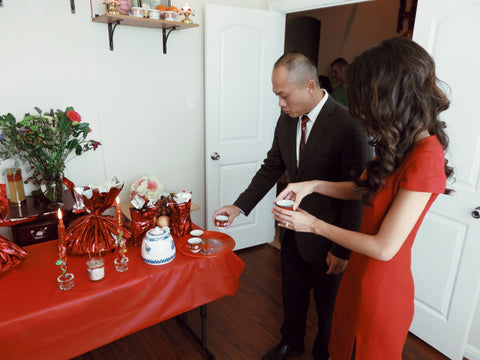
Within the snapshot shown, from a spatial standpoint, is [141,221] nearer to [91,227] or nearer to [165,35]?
[91,227]

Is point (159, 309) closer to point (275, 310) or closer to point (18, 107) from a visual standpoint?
point (275, 310)

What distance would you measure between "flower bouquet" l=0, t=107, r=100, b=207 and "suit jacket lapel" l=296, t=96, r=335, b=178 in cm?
137

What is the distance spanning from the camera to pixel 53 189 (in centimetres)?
216

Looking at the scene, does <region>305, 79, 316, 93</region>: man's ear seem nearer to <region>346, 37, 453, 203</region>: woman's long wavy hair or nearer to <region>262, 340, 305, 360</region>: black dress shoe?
<region>346, 37, 453, 203</region>: woman's long wavy hair

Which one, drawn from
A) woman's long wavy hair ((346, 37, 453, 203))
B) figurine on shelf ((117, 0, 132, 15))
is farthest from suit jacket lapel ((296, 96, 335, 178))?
figurine on shelf ((117, 0, 132, 15))

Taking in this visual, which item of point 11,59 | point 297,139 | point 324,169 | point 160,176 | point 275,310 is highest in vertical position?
point 11,59

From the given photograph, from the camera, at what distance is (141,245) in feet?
5.57

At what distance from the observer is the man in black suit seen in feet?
5.25

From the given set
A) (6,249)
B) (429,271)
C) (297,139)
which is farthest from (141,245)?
(429,271)

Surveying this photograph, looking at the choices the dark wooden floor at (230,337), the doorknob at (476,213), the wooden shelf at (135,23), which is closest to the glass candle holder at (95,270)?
the dark wooden floor at (230,337)

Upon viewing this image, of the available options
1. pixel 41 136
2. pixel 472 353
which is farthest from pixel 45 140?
pixel 472 353

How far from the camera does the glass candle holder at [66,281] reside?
137 cm

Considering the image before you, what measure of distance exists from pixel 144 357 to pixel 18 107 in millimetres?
1801

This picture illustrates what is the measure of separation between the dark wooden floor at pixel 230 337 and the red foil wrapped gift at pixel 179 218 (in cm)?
78
